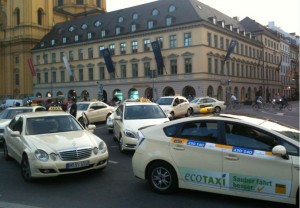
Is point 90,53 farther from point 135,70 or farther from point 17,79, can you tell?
point 17,79

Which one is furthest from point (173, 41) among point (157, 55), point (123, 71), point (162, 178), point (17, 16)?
point (162, 178)

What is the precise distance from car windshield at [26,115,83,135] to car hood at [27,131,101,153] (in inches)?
14.8

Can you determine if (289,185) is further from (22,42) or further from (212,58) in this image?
(22,42)

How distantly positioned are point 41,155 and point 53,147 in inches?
11.3

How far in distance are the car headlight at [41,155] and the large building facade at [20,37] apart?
71.6 metres

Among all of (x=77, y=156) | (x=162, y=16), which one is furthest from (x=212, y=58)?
(x=77, y=156)

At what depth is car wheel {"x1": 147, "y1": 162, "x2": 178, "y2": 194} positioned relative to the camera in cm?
620

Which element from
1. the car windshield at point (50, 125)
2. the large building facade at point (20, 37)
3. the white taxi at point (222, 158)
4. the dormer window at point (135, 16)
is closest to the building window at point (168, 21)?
the dormer window at point (135, 16)

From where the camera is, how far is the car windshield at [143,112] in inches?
454

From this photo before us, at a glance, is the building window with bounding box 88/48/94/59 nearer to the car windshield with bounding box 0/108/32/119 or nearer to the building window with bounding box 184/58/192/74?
the building window with bounding box 184/58/192/74

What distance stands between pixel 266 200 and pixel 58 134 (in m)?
4.89

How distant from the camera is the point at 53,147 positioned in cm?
719

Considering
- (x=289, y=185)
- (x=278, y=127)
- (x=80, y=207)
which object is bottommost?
(x=80, y=207)

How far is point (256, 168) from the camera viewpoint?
5.37 m
